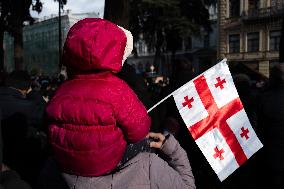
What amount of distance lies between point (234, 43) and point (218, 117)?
41.6 meters

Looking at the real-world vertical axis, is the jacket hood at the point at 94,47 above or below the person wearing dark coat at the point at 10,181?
above

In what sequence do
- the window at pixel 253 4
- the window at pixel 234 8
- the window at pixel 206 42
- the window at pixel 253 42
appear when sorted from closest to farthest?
the window at pixel 253 42
the window at pixel 253 4
the window at pixel 234 8
the window at pixel 206 42

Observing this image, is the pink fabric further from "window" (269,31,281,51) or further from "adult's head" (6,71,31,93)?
"window" (269,31,281,51)

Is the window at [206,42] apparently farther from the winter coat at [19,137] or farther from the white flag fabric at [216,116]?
the winter coat at [19,137]

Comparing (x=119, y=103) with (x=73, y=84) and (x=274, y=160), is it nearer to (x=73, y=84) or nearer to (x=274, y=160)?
(x=73, y=84)

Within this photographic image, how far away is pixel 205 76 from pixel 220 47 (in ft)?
138

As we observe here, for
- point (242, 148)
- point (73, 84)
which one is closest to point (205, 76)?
point (242, 148)

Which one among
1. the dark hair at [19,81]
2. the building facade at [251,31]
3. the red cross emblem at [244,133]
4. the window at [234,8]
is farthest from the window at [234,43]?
the red cross emblem at [244,133]

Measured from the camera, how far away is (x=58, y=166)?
183cm

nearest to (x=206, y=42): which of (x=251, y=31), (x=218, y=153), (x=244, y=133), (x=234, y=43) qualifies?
(x=234, y=43)

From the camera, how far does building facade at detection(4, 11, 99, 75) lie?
72.4 metres

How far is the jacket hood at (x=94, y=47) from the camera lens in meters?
1.71

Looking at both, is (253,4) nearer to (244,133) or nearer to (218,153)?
(244,133)

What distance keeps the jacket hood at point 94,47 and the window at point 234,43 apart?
1671 inches
